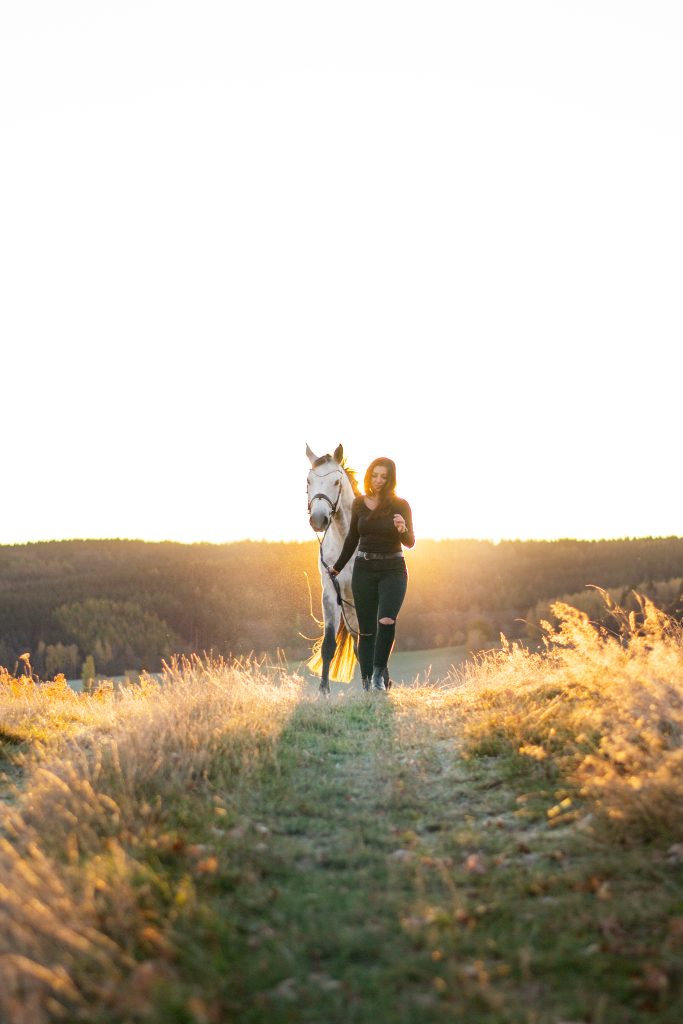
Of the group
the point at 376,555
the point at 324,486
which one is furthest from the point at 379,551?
the point at 324,486

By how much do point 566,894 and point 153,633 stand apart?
99.9 ft

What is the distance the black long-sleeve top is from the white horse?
1.81 feet

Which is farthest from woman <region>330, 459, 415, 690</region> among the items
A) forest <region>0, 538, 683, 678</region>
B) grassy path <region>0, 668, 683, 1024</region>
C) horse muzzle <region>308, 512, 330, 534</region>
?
forest <region>0, 538, 683, 678</region>

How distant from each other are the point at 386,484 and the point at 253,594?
27.5 metres

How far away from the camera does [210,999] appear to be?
147 inches

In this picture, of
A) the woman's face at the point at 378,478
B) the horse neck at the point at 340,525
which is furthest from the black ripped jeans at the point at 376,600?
the woman's face at the point at 378,478

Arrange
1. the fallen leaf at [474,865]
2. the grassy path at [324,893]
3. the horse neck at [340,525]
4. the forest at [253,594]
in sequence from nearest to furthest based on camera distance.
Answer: the grassy path at [324,893], the fallen leaf at [474,865], the horse neck at [340,525], the forest at [253,594]

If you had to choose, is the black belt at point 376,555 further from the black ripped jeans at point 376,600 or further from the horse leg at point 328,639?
the horse leg at point 328,639

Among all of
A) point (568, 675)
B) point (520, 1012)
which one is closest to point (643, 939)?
point (520, 1012)

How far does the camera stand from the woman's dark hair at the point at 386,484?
11.4m

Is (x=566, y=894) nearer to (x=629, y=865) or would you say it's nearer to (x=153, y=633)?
(x=629, y=865)

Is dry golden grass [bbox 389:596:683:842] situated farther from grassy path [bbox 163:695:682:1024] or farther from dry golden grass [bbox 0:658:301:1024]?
dry golden grass [bbox 0:658:301:1024]

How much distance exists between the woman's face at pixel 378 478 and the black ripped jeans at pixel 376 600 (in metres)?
0.87

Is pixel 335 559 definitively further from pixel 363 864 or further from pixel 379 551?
pixel 363 864
